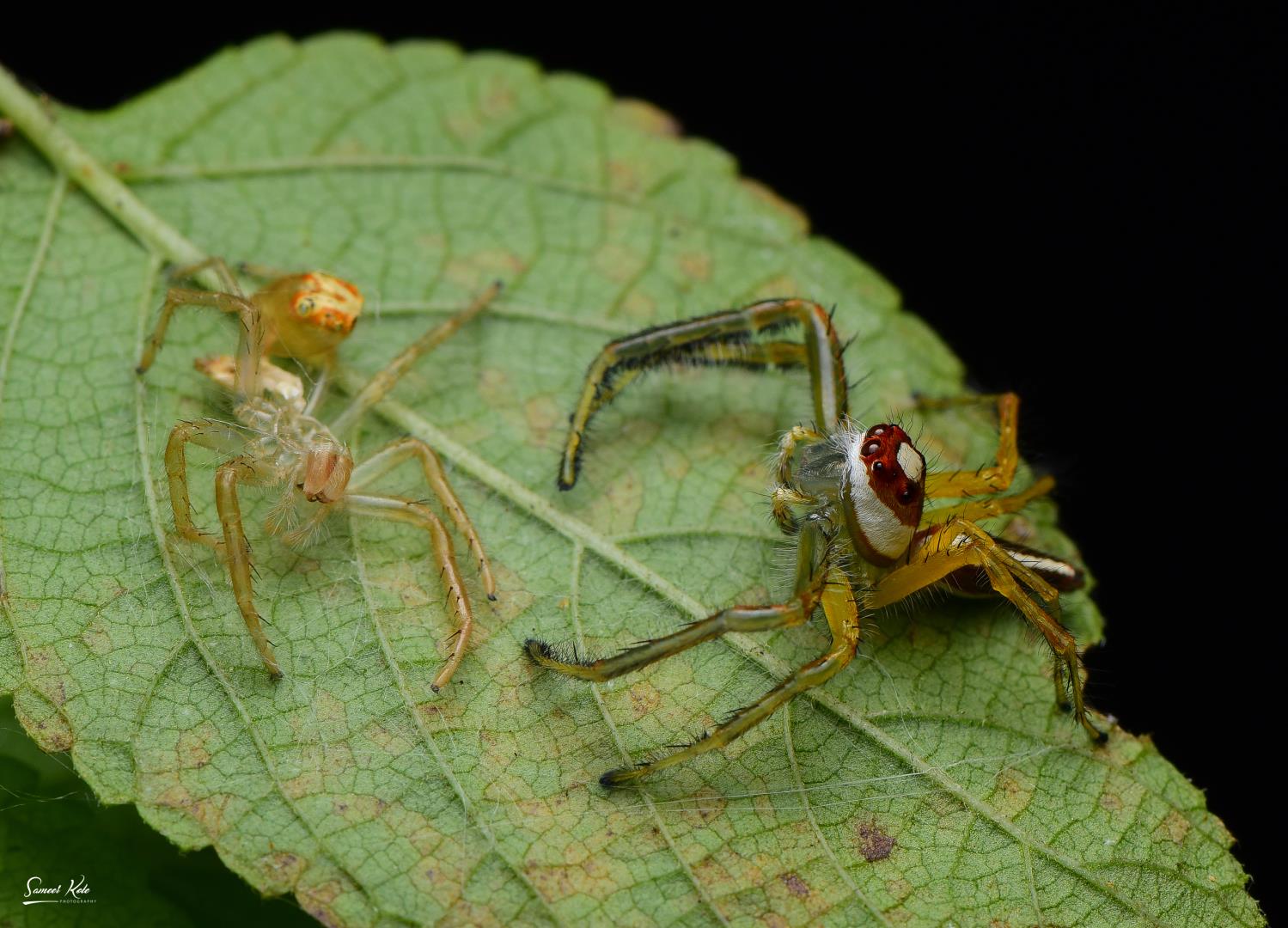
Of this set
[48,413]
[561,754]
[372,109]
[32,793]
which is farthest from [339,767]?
[372,109]

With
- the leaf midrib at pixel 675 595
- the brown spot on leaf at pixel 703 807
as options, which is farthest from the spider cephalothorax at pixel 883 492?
the brown spot on leaf at pixel 703 807

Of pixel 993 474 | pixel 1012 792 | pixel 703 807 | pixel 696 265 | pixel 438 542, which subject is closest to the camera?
pixel 703 807

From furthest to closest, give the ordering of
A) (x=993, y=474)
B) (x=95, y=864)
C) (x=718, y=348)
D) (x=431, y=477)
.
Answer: (x=718, y=348)
(x=993, y=474)
(x=431, y=477)
(x=95, y=864)

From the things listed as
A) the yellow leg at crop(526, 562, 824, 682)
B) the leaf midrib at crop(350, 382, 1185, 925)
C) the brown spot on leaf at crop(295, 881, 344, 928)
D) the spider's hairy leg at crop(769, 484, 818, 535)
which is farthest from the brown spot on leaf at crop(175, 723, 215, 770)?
Answer: the spider's hairy leg at crop(769, 484, 818, 535)

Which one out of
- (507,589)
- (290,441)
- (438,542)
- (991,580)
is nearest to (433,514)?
(438,542)

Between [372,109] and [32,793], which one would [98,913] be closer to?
[32,793]

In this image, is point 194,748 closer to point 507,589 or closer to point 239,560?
point 239,560

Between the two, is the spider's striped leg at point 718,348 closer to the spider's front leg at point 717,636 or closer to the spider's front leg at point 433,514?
the spider's front leg at point 433,514
